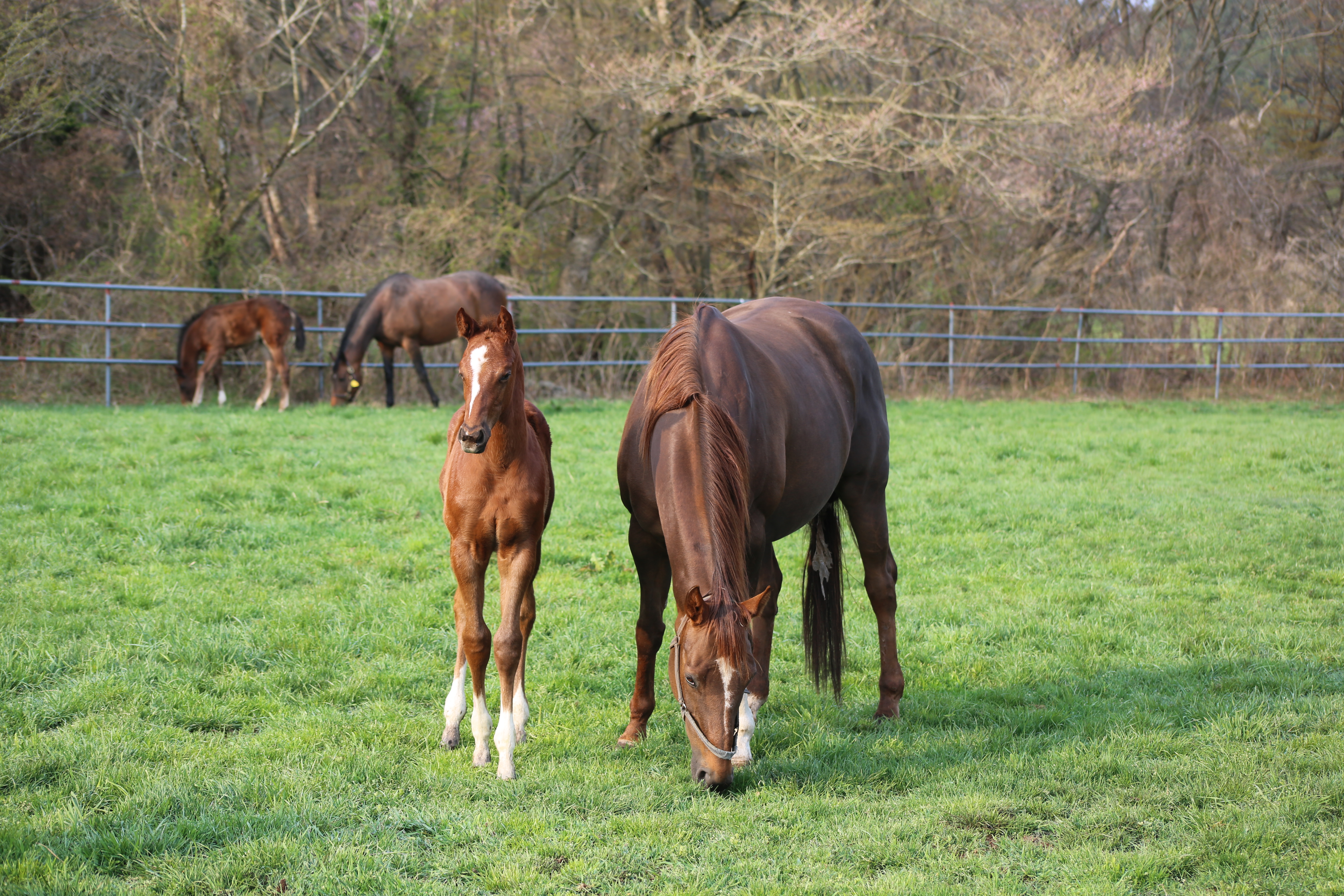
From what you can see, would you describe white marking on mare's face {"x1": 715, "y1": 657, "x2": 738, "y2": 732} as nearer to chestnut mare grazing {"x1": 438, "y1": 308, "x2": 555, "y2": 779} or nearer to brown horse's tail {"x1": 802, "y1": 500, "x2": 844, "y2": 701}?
chestnut mare grazing {"x1": 438, "y1": 308, "x2": 555, "y2": 779}

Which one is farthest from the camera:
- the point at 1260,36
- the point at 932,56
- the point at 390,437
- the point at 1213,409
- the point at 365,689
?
the point at 1260,36

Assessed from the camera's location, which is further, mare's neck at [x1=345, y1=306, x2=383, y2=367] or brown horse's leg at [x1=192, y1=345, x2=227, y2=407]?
mare's neck at [x1=345, y1=306, x2=383, y2=367]

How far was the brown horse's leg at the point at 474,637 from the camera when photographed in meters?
3.65

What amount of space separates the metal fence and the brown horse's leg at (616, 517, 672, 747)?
1011cm

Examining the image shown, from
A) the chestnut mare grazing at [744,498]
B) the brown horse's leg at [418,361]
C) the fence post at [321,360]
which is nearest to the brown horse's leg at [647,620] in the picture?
the chestnut mare grazing at [744,498]

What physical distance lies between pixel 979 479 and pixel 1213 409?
7549 mm

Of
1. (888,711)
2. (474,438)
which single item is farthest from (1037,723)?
(474,438)

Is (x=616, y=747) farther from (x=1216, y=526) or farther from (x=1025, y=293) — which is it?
(x=1025, y=293)

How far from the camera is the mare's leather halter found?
10.5ft

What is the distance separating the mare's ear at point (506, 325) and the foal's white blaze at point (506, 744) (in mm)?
1286

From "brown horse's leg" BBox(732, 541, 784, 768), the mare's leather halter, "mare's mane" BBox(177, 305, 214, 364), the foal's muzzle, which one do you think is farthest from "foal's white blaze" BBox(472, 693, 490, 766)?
"mare's mane" BBox(177, 305, 214, 364)

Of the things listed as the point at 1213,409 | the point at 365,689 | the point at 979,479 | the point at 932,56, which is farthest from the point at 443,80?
the point at 365,689

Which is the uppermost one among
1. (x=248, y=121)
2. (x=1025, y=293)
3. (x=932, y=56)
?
(x=932, y=56)

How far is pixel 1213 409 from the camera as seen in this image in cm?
1475
